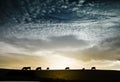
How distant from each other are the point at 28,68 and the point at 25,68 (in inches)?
29.2

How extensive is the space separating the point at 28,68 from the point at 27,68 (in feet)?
0.83

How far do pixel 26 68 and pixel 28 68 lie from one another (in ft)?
1.59

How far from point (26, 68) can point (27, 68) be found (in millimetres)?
235

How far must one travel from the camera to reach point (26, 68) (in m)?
51.8

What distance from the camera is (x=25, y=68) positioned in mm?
51656

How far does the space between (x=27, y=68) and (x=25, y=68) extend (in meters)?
0.49

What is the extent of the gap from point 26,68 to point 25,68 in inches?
10.4

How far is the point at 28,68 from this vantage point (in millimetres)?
52000
